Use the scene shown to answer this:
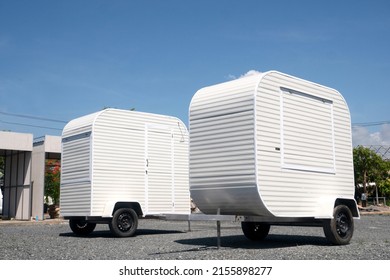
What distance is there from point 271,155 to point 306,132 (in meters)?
1.34

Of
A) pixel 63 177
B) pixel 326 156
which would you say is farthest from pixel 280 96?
pixel 63 177

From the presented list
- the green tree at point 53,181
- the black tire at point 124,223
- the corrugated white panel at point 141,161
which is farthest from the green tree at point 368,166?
the black tire at point 124,223

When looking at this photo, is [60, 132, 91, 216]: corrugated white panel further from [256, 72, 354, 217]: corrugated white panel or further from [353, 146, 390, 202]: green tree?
[353, 146, 390, 202]: green tree

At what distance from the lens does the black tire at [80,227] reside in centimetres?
1421

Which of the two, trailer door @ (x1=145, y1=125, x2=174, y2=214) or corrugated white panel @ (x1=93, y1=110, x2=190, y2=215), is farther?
trailer door @ (x1=145, y1=125, x2=174, y2=214)

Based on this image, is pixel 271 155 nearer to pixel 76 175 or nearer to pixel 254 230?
pixel 254 230

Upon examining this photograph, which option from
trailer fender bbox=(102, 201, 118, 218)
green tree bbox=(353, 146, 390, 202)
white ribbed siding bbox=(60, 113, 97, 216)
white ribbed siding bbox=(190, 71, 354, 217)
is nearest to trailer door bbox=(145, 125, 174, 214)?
trailer fender bbox=(102, 201, 118, 218)

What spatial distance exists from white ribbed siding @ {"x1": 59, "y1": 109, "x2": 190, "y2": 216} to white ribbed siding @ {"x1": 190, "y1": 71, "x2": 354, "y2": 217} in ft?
13.4

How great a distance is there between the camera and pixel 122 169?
534 inches

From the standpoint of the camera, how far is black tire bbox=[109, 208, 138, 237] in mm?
12773

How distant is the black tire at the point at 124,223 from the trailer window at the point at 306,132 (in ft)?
18.3

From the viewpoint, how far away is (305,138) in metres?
9.80

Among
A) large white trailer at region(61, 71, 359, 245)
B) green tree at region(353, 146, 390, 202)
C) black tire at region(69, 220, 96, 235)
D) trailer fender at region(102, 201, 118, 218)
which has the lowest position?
black tire at region(69, 220, 96, 235)

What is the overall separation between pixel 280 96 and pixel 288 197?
1990 millimetres
